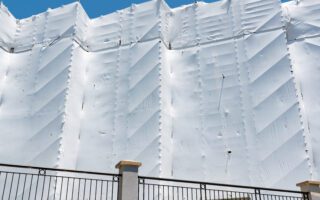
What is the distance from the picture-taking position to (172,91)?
13.8 m

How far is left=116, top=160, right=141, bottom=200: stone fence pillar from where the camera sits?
7863mm

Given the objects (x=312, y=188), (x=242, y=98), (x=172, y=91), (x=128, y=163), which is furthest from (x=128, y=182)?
(x=172, y=91)

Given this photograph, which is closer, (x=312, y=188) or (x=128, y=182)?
(x=128, y=182)

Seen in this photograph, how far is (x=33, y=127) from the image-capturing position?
13.2 meters

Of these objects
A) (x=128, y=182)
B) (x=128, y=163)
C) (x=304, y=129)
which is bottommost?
(x=128, y=182)

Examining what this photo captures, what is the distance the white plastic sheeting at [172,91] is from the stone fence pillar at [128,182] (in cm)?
386

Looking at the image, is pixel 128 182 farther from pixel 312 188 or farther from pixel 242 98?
pixel 242 98

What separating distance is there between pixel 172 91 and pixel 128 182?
6.20 m

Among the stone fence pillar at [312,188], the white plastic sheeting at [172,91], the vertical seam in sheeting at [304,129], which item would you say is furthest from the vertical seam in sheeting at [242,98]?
the stone fence pillar at [312,188]

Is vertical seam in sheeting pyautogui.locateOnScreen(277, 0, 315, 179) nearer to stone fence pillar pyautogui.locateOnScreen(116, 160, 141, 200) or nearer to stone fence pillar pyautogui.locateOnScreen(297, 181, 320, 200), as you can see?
stone fence pillar pyautogui.locateOnScreen(297, 181, 320, 200)

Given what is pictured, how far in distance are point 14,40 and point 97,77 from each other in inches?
155

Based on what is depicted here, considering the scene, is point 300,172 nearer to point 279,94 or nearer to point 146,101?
point 279,94

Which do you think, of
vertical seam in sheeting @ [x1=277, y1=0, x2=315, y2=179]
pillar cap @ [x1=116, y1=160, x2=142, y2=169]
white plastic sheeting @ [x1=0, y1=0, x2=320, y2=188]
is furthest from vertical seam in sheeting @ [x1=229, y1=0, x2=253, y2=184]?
pillar cap @ [x1=116, y1=160, x2=142, y2=169]

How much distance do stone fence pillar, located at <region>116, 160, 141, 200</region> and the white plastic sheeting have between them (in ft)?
12.7
